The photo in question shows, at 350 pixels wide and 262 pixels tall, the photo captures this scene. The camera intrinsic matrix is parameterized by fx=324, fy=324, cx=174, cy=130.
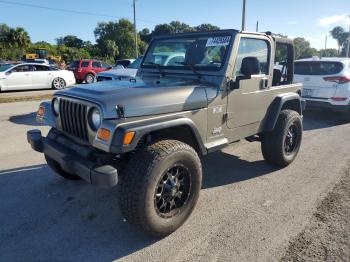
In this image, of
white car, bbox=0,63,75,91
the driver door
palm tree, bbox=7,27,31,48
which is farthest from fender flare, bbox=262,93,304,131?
palm tree, bbox=7,27,31,48

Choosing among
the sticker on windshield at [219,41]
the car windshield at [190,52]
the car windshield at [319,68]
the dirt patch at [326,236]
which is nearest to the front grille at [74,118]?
the car windshield at [190,52]

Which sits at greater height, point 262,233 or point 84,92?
point 84,92

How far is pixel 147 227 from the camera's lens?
2.91 meters

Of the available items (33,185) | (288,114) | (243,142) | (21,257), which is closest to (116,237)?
(21,257)

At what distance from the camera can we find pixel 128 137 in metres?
2.73

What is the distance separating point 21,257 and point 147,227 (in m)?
1.12

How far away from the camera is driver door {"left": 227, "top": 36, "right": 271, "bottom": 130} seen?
3.83 m

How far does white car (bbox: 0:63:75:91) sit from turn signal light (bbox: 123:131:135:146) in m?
13.7

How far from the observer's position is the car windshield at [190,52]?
382 cm

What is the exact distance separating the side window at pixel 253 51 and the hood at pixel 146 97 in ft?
2.09

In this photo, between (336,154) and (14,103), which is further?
(14,103)

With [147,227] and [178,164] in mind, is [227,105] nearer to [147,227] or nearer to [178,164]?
[178,164]

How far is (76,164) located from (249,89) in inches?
90.1

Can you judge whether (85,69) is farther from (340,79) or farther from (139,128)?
(139,128)
